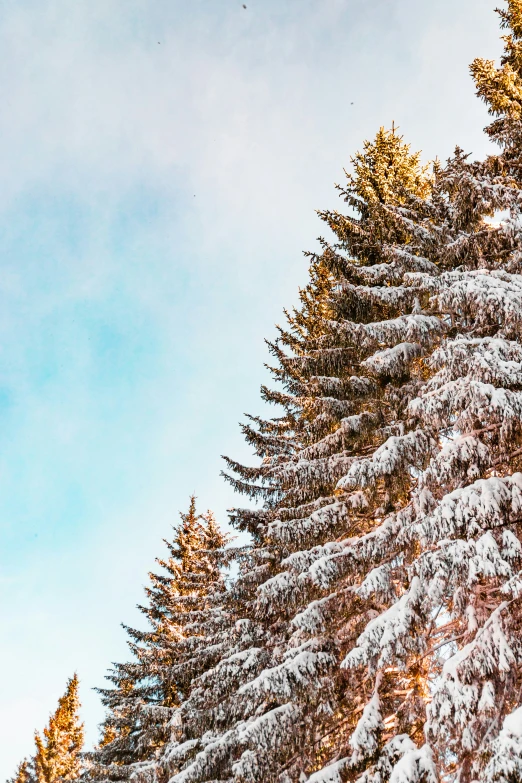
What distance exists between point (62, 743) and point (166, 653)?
14647 mm

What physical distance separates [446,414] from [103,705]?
54.1 feet

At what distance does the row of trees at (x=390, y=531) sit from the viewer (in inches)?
227

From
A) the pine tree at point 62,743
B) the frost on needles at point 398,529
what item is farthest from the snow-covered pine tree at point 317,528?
the pine tree at point 62,743

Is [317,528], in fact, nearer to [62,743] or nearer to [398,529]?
[398,529]

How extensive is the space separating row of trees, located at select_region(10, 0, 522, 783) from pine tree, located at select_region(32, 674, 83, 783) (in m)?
11.3

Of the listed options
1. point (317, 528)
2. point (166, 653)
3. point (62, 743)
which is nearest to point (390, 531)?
point (317, 528)

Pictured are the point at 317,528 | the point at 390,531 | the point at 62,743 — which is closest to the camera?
the point at 390,531

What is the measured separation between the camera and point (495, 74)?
10672 millimetres

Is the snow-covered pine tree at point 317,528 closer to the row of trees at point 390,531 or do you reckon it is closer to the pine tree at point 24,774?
the row of trees at point 390,531

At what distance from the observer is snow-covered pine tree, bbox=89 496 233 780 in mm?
13398

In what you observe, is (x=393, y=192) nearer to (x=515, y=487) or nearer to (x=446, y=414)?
(x=446, y=414)

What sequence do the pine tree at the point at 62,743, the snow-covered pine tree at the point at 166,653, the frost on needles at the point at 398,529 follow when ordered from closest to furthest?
1. the frost on needles at the point at 398,529
2. the snow-covered pine tree at the point at 166,653
3. the pine tree at the point at 62,743

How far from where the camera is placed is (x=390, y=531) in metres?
7.72

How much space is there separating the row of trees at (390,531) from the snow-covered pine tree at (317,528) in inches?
1.8
